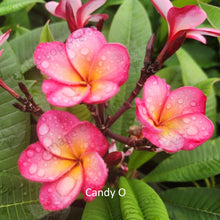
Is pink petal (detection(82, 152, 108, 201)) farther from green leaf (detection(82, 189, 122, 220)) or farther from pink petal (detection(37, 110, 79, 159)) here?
green leaf (detection(82, 189, 122, 220))

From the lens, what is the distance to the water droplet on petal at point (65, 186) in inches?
19.5

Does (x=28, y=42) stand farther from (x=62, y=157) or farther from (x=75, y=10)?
(x=62, y=157)

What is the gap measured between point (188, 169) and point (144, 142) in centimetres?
36

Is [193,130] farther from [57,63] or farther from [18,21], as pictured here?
[18,21]

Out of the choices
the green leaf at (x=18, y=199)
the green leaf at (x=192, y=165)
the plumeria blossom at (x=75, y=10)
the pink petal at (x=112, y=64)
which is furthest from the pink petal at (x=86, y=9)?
the green leaf at (x=192, y=165)

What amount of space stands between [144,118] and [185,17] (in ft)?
0.66

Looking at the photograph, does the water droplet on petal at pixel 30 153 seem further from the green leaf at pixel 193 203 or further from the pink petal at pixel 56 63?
the green leaf at pixel 193 203

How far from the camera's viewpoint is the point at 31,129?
82cm

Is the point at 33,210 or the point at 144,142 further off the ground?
the point at 144,142

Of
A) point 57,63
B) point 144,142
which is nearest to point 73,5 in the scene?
point 57,63

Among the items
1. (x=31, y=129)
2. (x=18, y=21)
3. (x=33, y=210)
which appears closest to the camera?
(x=33, y=210)

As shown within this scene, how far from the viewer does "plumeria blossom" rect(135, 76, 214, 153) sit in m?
0.49

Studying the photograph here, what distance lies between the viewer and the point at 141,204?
0.62m

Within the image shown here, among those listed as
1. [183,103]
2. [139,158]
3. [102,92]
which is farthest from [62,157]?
[139,158]
